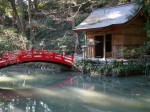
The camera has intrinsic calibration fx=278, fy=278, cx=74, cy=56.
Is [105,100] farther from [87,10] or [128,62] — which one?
[87,10]

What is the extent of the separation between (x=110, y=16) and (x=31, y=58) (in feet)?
22.5

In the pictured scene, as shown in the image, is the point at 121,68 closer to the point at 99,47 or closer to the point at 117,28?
the point at 117,28

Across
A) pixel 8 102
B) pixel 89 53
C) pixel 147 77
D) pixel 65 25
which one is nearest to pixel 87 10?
pixel 65 25

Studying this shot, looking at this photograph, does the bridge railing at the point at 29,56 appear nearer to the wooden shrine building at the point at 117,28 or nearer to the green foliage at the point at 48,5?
the wooden shrine building at the point at 117,28

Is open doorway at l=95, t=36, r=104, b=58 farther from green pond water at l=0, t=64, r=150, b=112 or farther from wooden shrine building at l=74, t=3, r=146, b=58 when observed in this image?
green pond water at l=0, t=64, r=150, b=112

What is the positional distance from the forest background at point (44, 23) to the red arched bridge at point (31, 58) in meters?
4.66

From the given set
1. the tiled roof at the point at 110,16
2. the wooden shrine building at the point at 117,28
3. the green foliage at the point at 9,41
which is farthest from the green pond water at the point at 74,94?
the green foliage at the point at 9,41

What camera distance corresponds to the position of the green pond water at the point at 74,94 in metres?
10.6

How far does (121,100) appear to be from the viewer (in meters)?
11.6

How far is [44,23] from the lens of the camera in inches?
1260

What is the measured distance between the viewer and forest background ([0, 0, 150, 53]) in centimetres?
2381

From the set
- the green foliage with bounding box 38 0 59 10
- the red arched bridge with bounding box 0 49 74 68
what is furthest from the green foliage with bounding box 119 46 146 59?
the green foliage with bounding box 38 0 59 10

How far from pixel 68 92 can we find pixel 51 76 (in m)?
5.78

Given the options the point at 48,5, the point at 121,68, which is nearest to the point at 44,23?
the point at 48,5
